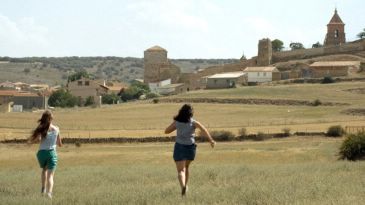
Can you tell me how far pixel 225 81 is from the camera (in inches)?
4242

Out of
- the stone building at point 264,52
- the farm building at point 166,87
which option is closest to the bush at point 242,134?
the farm building at point 166,87

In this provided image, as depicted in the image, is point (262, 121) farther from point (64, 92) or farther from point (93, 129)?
point (64, 92)

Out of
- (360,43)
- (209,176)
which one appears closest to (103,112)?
(360,43)

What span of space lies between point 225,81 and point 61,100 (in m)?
25.5

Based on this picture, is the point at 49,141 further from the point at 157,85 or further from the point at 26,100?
the point at 157,85

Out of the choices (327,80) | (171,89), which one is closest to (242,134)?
(327,80)

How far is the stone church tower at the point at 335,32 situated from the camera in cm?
12184

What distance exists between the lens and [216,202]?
1084 cm

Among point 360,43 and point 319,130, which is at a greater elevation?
point 360,43

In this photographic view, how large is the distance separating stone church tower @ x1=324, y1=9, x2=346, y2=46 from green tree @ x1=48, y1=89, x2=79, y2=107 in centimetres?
4483

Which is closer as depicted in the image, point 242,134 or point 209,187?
point 209,187

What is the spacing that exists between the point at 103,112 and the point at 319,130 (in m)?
37.1

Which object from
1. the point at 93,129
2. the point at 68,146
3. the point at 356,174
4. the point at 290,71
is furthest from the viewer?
the point at 290,71

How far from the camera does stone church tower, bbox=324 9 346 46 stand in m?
122
